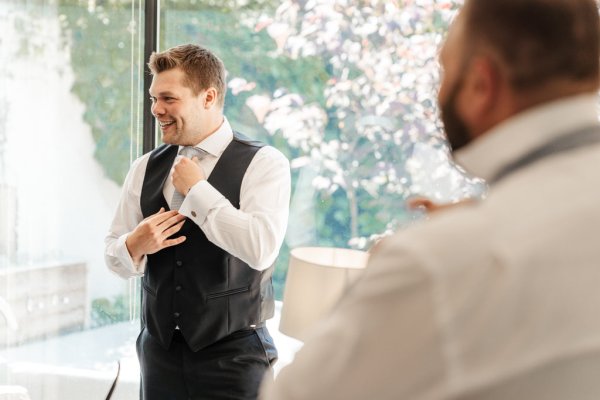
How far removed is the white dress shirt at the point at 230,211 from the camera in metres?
2.26

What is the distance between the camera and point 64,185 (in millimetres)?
3471

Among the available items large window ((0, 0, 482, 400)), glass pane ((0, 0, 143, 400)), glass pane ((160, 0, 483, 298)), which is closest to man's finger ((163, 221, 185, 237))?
glass pane ((0, 0, 143, 400))

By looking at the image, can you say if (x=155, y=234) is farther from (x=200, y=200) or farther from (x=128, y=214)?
(x=128, y=214)

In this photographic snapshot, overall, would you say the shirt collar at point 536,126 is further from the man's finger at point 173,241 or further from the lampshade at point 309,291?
the man's finger at point 173,241

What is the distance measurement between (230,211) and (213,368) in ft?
1.67

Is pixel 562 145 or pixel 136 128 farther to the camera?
pixel 136 128

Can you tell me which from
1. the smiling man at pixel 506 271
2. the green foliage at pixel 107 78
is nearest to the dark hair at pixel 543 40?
the smiling man at pixel 506 271

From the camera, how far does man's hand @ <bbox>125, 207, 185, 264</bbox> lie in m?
2.36

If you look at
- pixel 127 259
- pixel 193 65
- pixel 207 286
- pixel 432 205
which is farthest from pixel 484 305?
pixel 193 65

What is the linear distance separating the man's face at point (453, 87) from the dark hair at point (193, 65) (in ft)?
5.83

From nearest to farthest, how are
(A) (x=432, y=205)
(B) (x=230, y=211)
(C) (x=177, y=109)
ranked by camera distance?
(A) (x=432, y=205) → (B) (x=230, y=211) → (C) (x=177, y=109)

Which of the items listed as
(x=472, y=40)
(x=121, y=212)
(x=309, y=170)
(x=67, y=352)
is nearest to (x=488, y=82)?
(x=472, y=40)

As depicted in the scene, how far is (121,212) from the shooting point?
2.65 meters

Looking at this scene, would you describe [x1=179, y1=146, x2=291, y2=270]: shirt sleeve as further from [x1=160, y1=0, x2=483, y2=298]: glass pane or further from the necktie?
[x1=160, y1=0, x2=483, y2=298]: glass pane
